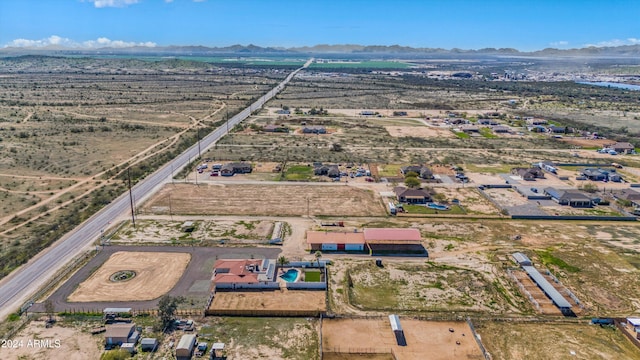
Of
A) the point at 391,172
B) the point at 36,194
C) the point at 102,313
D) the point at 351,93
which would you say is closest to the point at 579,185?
the point at 391,172

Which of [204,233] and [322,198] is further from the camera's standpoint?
[322,198]

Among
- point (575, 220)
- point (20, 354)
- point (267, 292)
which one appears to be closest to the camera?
point (20, 354)

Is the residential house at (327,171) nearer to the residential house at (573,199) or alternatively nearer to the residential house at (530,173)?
the residential house at (530,173)

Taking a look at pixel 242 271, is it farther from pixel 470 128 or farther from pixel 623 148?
pixel 623 148

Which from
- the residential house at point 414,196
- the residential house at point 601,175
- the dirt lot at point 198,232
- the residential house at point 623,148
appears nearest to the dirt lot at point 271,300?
the dirt lot at point 198,232

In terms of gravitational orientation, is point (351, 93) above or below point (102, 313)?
above

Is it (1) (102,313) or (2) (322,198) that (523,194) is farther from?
(1) (102,313)

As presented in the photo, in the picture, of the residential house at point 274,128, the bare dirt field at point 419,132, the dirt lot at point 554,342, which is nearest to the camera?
the dirt lot at point 554,342

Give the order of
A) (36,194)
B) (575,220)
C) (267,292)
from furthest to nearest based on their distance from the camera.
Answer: (36,194) → (575,220) → (267,292)
